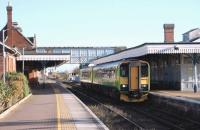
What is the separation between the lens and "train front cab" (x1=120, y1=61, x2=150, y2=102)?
1272 inches

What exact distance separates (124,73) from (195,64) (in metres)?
10.3

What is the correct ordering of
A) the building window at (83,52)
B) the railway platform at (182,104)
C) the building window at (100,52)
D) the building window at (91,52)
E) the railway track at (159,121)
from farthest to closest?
1. the building window at (100,52)
2. the building window at (91,52)
3. the building window at (83,52)
4. the railway platform at (182,104)
5. the railway track at (159,121)

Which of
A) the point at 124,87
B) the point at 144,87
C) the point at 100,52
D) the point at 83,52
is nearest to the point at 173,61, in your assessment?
the point at 144,87

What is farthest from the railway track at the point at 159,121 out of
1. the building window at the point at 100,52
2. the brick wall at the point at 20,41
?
the building window at the point at 100,52

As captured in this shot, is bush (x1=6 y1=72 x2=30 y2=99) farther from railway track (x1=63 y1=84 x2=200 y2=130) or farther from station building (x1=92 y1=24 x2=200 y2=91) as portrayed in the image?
station building (x1=92 y1=24 x2=200 y2=91)

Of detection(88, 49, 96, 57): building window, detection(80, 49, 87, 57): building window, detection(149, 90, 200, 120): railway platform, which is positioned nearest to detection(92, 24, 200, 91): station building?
detection(149, 90, 200, 120): railway platform

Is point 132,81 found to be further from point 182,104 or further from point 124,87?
point 182,104

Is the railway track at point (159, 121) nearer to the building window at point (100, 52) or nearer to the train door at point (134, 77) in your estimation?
the train door at point (134, 77)

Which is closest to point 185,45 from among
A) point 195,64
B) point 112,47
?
point 195,64

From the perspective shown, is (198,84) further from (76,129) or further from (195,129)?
(76,129)

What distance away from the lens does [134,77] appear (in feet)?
107

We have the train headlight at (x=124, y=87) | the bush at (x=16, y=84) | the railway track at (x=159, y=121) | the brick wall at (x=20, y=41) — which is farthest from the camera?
the brick wall at (x=20, y=41)

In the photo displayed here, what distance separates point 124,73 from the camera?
32562 mm

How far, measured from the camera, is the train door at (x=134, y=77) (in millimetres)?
32375
